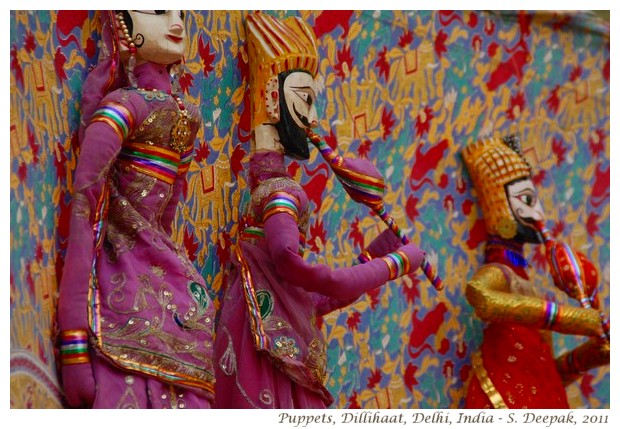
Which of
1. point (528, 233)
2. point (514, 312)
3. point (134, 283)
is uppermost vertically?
point (134, 283)

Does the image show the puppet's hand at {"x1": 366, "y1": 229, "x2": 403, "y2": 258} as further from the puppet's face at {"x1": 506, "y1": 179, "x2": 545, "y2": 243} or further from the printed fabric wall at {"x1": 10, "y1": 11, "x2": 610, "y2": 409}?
the puppet's face at {"x1": 506, "y1": 179, "x2": 545, "y2": 243}

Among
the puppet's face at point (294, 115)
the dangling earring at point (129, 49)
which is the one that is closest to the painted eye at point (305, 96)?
the puppet's face at point (294, 115)

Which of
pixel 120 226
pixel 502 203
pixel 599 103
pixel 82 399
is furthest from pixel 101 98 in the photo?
pixel 599 103

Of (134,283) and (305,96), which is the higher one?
(305,96)

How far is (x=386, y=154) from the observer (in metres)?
3.78

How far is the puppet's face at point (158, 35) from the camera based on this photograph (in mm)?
2797

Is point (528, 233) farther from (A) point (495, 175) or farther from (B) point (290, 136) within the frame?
(B) point (290, 136)

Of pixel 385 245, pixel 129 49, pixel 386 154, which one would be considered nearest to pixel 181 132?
pixel 129 49

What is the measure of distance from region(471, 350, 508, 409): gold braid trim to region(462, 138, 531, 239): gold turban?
0.39 metres

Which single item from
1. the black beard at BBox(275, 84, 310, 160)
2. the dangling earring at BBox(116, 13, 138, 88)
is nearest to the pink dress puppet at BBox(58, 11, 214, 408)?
the dangling earring at BBox(116, 13, 138, 88)

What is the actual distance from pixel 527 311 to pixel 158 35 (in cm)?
143

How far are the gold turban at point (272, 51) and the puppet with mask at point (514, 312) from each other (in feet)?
3.01

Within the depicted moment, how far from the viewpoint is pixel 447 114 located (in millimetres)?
4012

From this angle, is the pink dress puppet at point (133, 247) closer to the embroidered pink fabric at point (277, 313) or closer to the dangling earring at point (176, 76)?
the dangling earring at point (176, 76)
